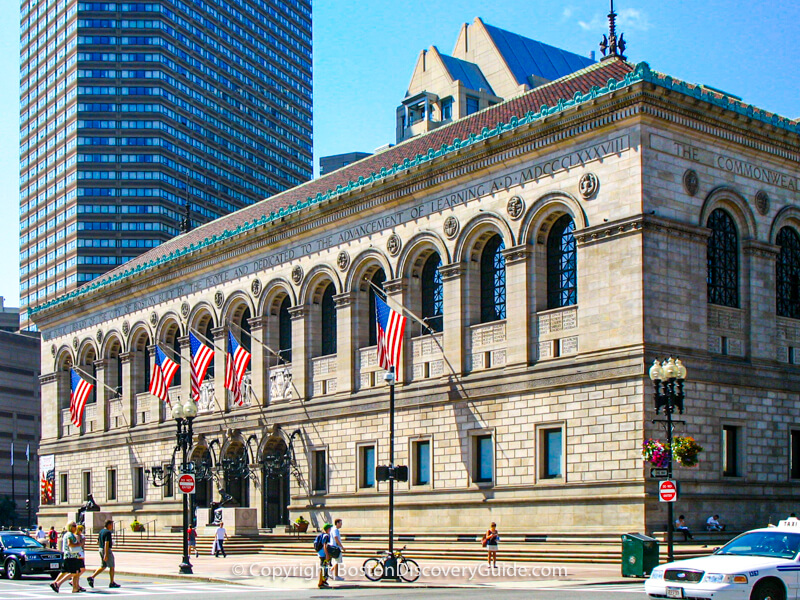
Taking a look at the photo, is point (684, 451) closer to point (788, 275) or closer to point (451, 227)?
point (788, 275)

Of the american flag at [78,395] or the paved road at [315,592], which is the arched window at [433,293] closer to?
the paved road at [315,592]

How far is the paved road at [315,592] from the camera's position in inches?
1038

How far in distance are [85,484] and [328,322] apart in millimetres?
27595

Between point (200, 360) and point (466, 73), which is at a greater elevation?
point (466, 73)

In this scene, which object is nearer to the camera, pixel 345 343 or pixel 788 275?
pixel 788 275

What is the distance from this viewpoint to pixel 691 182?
40719 mm

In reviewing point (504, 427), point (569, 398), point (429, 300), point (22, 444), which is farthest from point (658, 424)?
point (22, 444)

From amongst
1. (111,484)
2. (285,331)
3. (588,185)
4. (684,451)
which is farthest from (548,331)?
(111,484)

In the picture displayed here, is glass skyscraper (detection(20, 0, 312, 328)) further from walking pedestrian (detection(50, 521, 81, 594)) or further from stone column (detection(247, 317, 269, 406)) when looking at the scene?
walking pedestrian (detection(50, 521, 81, 594))

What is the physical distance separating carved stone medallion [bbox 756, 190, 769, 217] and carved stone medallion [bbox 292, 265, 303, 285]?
22149 mm

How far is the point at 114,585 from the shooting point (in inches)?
1358

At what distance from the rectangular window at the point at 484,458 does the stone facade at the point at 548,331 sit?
0.11m

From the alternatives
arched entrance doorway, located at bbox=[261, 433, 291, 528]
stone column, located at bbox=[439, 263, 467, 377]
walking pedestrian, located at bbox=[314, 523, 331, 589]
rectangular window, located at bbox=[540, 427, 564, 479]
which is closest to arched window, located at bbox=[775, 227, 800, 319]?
rectangular window, located at bbox=[540, 427, 564, 479]

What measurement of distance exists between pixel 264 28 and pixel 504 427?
13780cm
